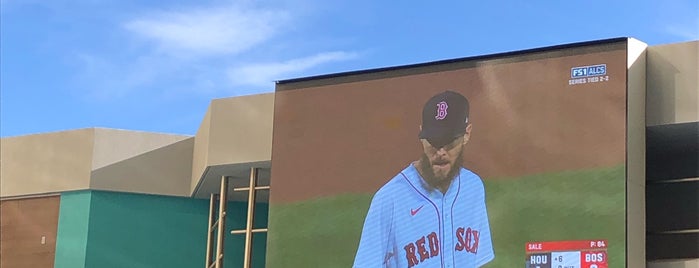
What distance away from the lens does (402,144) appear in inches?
588

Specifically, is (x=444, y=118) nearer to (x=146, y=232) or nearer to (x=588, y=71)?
(x=588, y=71)

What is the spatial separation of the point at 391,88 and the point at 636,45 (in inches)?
140

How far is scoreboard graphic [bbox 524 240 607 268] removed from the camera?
13031 millimetres

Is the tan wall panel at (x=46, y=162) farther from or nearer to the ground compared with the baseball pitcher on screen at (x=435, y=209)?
farther from the ground

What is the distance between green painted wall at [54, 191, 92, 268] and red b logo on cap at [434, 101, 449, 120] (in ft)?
26.2

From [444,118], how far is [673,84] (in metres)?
3.07

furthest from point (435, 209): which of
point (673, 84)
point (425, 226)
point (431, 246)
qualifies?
point (673, 84)

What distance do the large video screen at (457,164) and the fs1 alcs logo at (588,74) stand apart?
14mm

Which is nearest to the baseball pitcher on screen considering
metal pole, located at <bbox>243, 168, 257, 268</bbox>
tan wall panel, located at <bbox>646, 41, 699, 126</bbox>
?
tan wall panel, located at <bbox>646, 41, 699, 126</bbox>

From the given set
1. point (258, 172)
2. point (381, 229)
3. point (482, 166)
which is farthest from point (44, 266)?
point (482, 166)

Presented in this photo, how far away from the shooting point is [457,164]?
14.4 m

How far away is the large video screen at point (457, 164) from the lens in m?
13.3

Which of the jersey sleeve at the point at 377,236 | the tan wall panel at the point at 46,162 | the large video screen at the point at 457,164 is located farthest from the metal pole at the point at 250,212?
the tan wall panel at the point at 46,162

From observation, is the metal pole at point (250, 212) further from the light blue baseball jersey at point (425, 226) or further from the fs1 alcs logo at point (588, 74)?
the fs1 alcs logo at point (588, 74)
